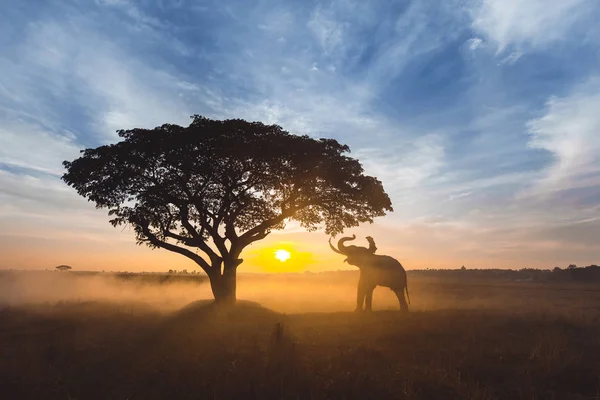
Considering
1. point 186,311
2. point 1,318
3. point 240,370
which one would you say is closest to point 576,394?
point 240,370

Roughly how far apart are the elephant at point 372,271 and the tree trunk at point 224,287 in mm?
6399

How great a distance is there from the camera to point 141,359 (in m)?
10.9

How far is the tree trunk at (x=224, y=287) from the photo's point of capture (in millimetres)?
23156

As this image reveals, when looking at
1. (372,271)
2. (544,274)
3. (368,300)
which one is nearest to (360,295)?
(368,300)

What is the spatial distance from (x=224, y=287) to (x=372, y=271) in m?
8.54

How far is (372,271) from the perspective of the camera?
2166 cm

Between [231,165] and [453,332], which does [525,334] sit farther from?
[231,165]

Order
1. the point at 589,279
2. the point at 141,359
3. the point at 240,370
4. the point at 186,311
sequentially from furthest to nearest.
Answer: the point at 589,279, the point at 186,311, the point at 141,359, the point at 240,370

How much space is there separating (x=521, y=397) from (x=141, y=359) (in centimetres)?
928

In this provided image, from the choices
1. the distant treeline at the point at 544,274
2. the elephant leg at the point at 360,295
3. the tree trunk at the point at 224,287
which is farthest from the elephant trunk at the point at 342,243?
the distant treeline at the point at 544,274

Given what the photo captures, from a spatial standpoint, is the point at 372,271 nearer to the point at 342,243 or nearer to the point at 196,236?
the point at 342,243

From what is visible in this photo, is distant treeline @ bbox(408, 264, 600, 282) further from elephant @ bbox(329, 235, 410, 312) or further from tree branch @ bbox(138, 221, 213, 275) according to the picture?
tree branch @ bbox(138, 221, 213, 275)

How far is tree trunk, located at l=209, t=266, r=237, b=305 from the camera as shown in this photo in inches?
912

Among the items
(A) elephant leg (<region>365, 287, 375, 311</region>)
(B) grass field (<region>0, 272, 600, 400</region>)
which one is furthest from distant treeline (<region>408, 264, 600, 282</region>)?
(B) grass field (<region>0, 272, 600, 400</region>)
